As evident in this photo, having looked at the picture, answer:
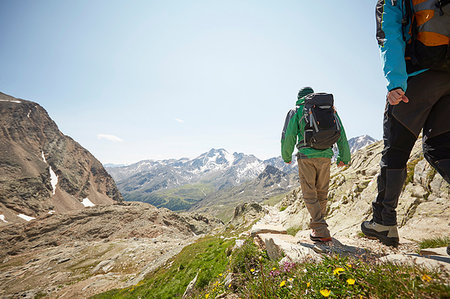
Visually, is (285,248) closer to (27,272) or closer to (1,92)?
(27,272)

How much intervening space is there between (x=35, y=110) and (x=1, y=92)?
4698 centimetres

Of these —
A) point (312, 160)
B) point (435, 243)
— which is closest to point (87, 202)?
point (312, 160)

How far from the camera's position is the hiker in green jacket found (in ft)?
15.3

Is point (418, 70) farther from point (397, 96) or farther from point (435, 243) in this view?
point (435, 243)

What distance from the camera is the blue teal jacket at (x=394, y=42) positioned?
2.81 m

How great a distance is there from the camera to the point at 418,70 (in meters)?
2.89

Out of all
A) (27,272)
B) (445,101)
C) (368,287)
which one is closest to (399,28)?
(445,101)

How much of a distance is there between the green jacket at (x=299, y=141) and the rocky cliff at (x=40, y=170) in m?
116

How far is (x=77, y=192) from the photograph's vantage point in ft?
405

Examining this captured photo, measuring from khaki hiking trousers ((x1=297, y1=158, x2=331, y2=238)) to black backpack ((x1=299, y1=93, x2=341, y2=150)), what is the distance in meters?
0.49

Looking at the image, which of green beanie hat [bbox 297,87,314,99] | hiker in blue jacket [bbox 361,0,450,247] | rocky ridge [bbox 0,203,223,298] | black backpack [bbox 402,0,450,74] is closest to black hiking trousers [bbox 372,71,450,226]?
hiker in blue jacket [bbox 361,0,450,247]

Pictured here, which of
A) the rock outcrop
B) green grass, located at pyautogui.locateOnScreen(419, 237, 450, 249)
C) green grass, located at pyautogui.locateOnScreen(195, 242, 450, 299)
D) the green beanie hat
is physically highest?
the green beanie hat

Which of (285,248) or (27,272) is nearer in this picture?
(285,248)

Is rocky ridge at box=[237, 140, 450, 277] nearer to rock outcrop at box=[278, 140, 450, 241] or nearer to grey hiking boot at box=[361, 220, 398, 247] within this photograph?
rock outcrop at box=[278, 140, 450, 241]
